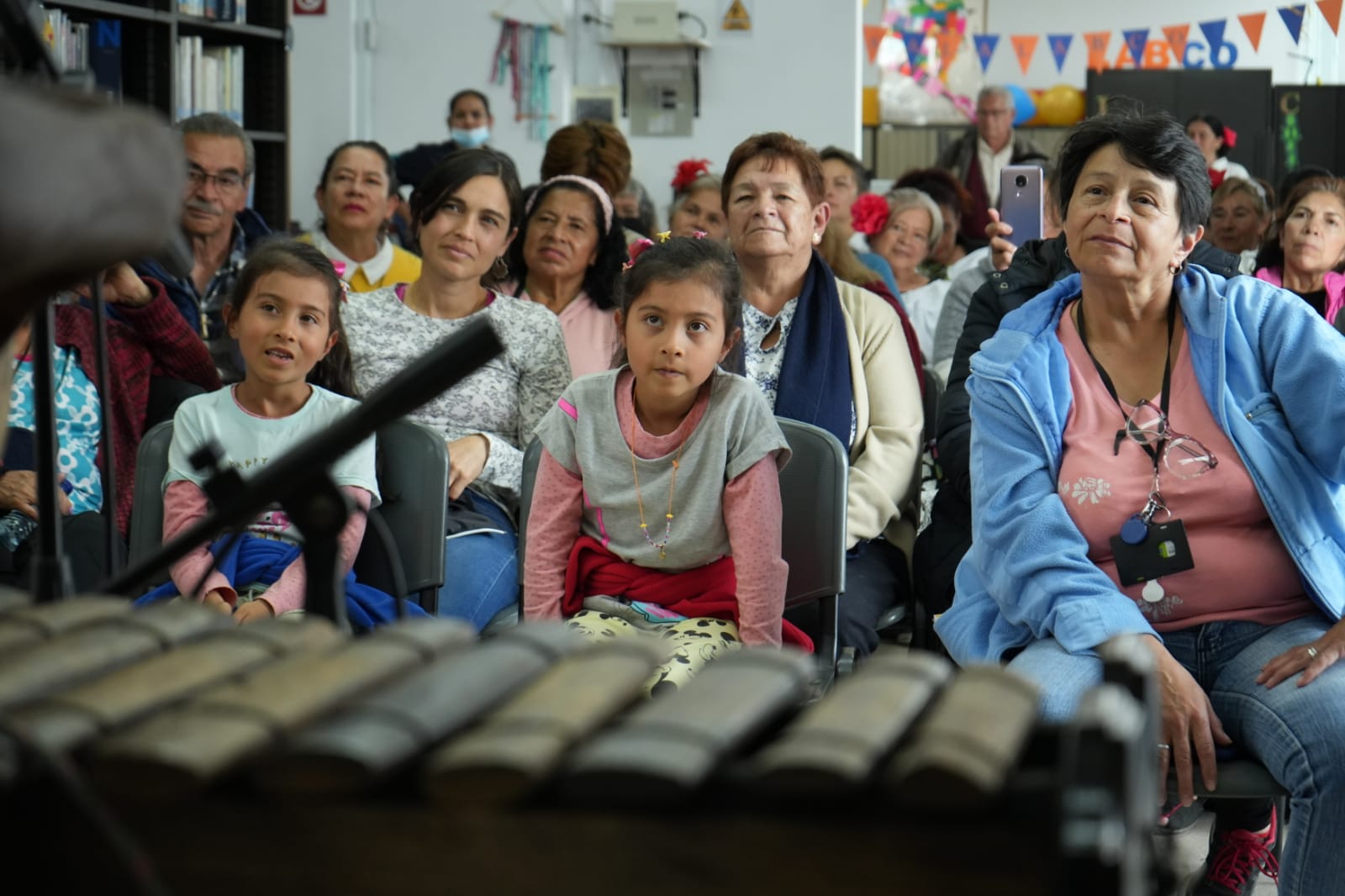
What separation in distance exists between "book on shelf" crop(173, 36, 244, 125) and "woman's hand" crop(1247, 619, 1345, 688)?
4246 millimetres

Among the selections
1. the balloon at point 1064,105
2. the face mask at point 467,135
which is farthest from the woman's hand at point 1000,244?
the balloon at point 1064,105

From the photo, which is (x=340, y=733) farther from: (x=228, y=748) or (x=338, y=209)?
(x=338, y=209)

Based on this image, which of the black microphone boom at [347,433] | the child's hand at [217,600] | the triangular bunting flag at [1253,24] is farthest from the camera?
the triangular bunting flag at [1253,24]

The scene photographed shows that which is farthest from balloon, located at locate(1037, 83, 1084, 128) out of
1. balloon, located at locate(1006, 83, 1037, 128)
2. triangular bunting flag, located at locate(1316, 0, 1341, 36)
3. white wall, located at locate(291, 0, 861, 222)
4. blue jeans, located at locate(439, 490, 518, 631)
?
blue jeans, located at locate(439, 490, 518, 631)

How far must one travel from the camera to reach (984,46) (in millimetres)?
10656

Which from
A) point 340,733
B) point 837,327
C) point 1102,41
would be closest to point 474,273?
point 837,327

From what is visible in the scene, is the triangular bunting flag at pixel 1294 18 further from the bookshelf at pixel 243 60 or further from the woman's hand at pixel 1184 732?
the woman's hand at pixel 1184 732

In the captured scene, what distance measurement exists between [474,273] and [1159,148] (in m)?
1.56

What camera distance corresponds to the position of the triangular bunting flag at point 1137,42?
10.4 metres

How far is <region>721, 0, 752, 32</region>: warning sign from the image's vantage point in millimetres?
7113

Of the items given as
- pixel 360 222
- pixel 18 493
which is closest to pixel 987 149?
pixel 360 222

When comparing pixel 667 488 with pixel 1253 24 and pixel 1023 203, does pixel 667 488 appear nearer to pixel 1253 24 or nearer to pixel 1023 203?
pixel 1023 203

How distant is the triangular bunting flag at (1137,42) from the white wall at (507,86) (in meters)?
4.20

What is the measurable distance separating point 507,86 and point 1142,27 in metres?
5.59
